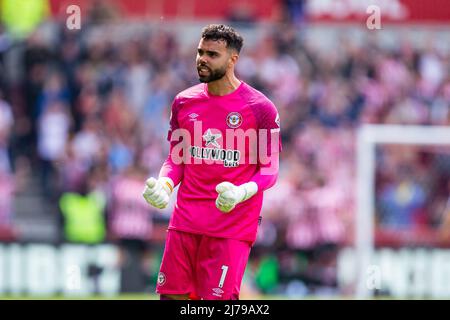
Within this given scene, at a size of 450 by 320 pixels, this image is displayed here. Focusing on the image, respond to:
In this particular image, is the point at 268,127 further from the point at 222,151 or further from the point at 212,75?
the point at 212,75

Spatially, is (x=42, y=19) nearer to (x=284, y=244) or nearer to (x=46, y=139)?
(x=46, y=139)

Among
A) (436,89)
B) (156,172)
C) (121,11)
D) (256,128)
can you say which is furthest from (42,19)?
(256,128)

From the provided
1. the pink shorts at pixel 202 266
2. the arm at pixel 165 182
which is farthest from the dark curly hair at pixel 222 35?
the pink shorts at pixel 202 266

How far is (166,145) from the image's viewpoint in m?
17.5

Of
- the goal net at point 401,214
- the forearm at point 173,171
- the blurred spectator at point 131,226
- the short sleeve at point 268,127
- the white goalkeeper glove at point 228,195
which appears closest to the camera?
the white goalkeeper glove at point 228,195

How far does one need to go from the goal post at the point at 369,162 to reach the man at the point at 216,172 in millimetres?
7946

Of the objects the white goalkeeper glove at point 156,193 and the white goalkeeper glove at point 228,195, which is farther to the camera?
the white goalkeeper glove at point 156,193

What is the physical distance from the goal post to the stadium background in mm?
351

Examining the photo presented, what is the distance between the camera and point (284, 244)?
16.6 metres

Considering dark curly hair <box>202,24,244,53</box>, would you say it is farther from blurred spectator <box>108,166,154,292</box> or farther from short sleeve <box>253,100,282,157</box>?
blurred spectator <box>108,166,154,292</box>

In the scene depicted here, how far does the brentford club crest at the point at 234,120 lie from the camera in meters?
8.13

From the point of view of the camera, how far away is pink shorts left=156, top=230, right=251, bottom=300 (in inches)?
315

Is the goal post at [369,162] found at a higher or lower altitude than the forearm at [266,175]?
lower

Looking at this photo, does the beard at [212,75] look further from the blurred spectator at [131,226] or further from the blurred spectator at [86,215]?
the blurred spectator at [86,215]
